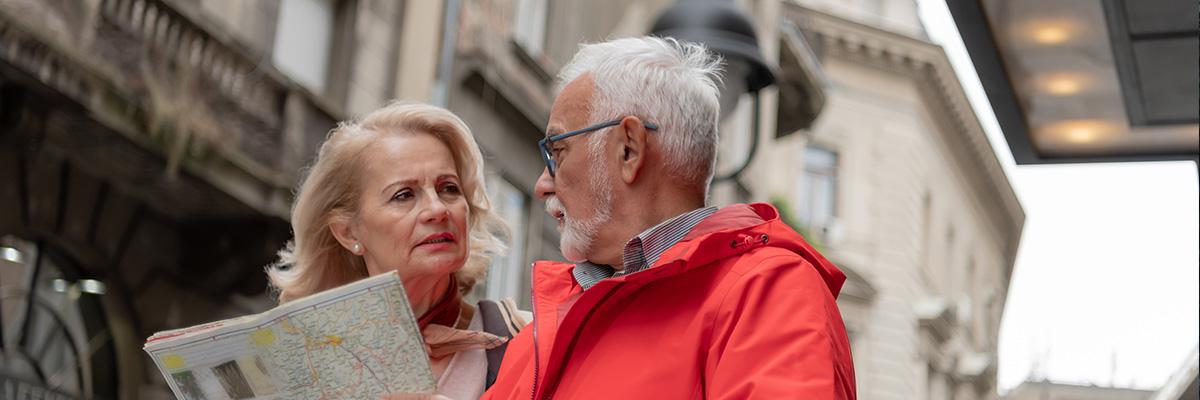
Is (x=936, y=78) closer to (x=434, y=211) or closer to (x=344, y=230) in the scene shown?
(x=344, y=230)

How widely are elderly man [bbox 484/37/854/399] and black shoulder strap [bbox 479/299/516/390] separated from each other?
393 millimetres

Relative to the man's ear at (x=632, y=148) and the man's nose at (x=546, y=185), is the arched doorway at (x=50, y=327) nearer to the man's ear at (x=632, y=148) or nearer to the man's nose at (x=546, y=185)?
the man's nose at (x=546, y=185)

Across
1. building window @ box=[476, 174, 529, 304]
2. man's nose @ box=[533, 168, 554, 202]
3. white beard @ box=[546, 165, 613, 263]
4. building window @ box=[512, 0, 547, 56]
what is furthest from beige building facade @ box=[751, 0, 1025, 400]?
white beard @ box=[546, 165, 613, 263]

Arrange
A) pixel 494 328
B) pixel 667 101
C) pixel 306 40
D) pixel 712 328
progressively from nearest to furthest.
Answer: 1. pixel 712 328
2. pixel 667 101
3. pixel 494 328
4. pixel 306 40

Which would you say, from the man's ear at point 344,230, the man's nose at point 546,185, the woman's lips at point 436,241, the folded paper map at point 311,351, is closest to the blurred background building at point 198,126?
the man's ear at point 344,230

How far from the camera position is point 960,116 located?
164 ft

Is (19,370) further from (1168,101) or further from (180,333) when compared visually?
(180,333)

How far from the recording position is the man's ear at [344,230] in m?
4.56

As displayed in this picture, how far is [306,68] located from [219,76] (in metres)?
2.17

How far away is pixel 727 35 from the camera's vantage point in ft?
25.5

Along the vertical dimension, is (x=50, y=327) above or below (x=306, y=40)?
below

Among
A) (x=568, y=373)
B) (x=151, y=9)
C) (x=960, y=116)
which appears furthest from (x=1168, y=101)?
(x=960, y=116)

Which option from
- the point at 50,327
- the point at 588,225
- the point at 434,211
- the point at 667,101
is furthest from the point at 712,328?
the point at 50,327

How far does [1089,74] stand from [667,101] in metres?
3.94
